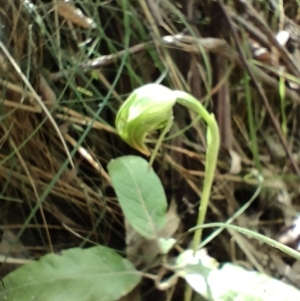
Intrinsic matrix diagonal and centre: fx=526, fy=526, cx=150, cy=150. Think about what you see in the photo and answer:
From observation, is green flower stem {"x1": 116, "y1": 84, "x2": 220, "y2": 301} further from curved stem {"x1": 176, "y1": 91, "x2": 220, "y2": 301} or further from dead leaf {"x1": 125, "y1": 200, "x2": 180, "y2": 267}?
dead leaf {"x1": 125, "y1": 200, "x2": 180, "y2": 267}

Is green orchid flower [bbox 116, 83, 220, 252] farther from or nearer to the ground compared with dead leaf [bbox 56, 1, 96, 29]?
nearer to the ground

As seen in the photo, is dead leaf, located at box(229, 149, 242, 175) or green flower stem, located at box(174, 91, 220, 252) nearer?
green flower stem, located at box(174, 91, 220, 252)

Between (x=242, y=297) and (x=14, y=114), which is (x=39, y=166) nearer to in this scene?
(x=14, y=114)

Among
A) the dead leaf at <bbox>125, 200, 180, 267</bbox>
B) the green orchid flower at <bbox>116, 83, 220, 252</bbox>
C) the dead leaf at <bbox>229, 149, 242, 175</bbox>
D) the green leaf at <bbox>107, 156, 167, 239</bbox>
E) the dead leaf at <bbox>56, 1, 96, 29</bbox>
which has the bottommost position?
the dead leaf at <bbox>125, 200, 180, 267</bbox>

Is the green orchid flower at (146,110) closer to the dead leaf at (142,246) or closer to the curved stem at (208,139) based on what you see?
the curved stem at (208,139)

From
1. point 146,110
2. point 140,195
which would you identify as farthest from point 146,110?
point 140,195

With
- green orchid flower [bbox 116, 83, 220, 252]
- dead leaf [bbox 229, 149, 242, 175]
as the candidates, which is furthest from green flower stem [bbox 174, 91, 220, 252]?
dead leaf [bbox 229, 149, 242, 175]

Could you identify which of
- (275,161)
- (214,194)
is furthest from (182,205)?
(275,161)
